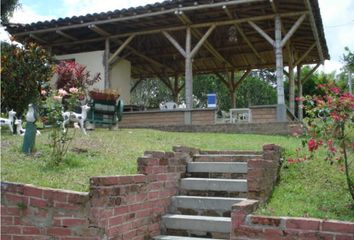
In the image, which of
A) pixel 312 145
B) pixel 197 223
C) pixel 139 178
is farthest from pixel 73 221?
pixel 312 145

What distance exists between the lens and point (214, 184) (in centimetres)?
500

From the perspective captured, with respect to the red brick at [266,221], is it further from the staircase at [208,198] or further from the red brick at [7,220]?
the red brick at [7,220]

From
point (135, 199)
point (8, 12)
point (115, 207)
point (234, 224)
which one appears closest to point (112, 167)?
point (135, 199)

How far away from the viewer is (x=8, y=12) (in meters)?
19.5

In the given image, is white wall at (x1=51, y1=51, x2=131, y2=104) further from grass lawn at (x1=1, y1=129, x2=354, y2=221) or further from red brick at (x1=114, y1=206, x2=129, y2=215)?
red brick at (x1=114, y1=206, x2=129, y2=215)

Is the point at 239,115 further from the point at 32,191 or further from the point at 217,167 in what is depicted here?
the point at 32,191

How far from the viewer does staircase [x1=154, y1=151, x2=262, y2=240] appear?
14.8 ft

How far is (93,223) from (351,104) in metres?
2.52

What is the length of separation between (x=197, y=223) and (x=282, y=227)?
126 cm

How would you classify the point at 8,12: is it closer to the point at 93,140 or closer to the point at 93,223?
the point at 93,140

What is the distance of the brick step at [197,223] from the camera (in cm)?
443

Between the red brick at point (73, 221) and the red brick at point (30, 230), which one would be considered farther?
the red brick at point (30, 230)

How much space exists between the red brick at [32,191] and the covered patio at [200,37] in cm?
791

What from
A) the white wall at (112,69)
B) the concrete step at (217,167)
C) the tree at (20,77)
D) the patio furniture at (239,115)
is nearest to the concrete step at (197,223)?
the concrete step at (217,167)
